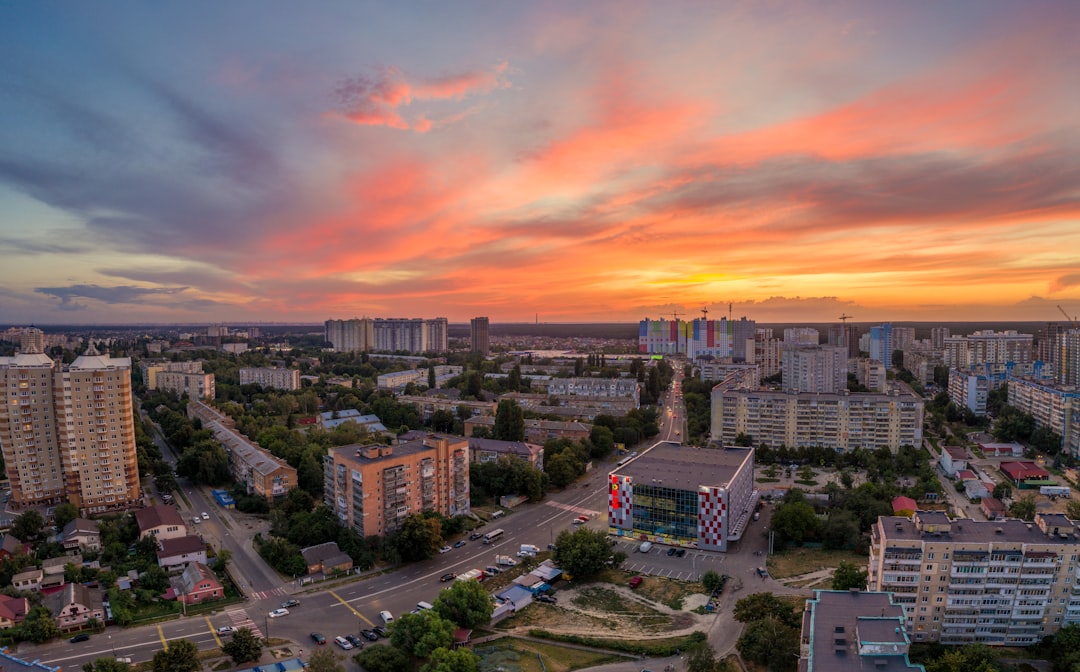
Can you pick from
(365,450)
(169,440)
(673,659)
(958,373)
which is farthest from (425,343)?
(673,659)

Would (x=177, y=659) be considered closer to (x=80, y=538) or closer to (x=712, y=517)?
(x=80, y=538)

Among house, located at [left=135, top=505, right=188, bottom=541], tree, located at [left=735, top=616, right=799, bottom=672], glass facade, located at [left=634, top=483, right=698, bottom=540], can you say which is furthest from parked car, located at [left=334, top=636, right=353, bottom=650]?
glass facade, located at [left=634, top=483, right=698, bottom=540]

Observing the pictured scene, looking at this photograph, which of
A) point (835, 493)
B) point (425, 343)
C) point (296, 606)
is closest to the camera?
point (296, 606)

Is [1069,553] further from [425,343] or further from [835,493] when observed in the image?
[425,343]

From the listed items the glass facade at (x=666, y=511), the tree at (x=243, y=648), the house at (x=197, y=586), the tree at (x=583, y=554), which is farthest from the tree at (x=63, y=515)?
the glass facade at (x=666, y=511)

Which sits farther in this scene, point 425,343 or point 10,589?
point 425,343
